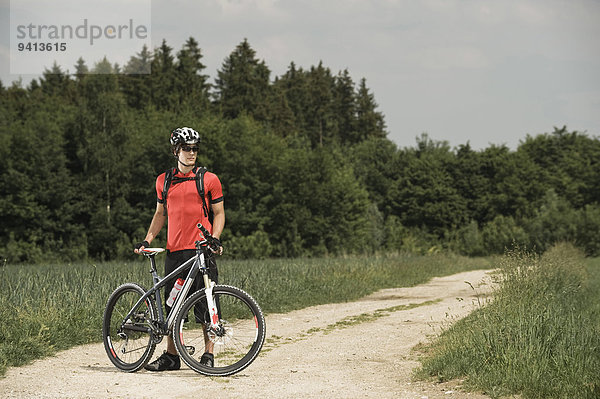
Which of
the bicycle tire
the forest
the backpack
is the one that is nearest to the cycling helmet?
the backpack

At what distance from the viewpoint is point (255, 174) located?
63.9 meters

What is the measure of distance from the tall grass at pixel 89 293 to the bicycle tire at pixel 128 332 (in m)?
1.13

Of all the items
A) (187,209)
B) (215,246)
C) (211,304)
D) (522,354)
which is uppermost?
(187,209)

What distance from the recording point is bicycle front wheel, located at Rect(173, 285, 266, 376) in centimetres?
734

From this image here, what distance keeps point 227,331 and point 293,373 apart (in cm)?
103

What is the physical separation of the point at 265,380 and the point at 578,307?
8.09 m

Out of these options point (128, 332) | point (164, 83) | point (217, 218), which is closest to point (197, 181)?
point (217, 218)

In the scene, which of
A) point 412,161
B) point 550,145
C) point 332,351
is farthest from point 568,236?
point 332,351

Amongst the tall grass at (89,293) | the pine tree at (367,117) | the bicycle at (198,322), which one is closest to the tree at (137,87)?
the pine tree at (367,117)

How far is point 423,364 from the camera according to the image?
8258 mm

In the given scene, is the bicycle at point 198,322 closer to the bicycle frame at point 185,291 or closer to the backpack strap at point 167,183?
the bicycle frame at point 185,291

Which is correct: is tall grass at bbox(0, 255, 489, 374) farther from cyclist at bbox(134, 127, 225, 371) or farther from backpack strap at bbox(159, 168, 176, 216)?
backpack strap at bbox(159, 168, 176, 216)

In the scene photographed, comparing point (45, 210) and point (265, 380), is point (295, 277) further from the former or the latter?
point (45, 210)

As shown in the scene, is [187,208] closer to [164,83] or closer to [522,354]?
[522,354]
